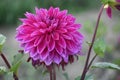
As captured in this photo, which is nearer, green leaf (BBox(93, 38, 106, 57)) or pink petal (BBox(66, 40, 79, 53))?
pink petal (BBox(66, 40, 79, 53))

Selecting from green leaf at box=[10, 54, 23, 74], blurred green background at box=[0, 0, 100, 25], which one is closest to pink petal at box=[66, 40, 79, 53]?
green leaf at box=[10, 54, 23, 74]

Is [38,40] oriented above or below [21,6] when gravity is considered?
above

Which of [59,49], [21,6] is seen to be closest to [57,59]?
[59,49]

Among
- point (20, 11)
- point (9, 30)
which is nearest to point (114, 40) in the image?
point (9, 30)

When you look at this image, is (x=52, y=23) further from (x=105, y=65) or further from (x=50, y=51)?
(x=105, y=65)

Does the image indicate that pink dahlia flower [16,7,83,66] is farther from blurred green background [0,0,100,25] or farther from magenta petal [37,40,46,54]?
blurred green background [0,0,100,25]

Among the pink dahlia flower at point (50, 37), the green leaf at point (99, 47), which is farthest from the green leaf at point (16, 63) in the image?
the green leaf at point (99, 47)

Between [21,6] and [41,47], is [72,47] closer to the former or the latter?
[41,47]

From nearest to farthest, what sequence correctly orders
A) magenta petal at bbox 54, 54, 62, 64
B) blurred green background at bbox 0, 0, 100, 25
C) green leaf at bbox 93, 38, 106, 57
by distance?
magenta petal at bbox 54, 54, 62, 64 → green leaf at bbox 93, 38, 106, 57 → blurred green background at bbox 0, 0, 100, 25
